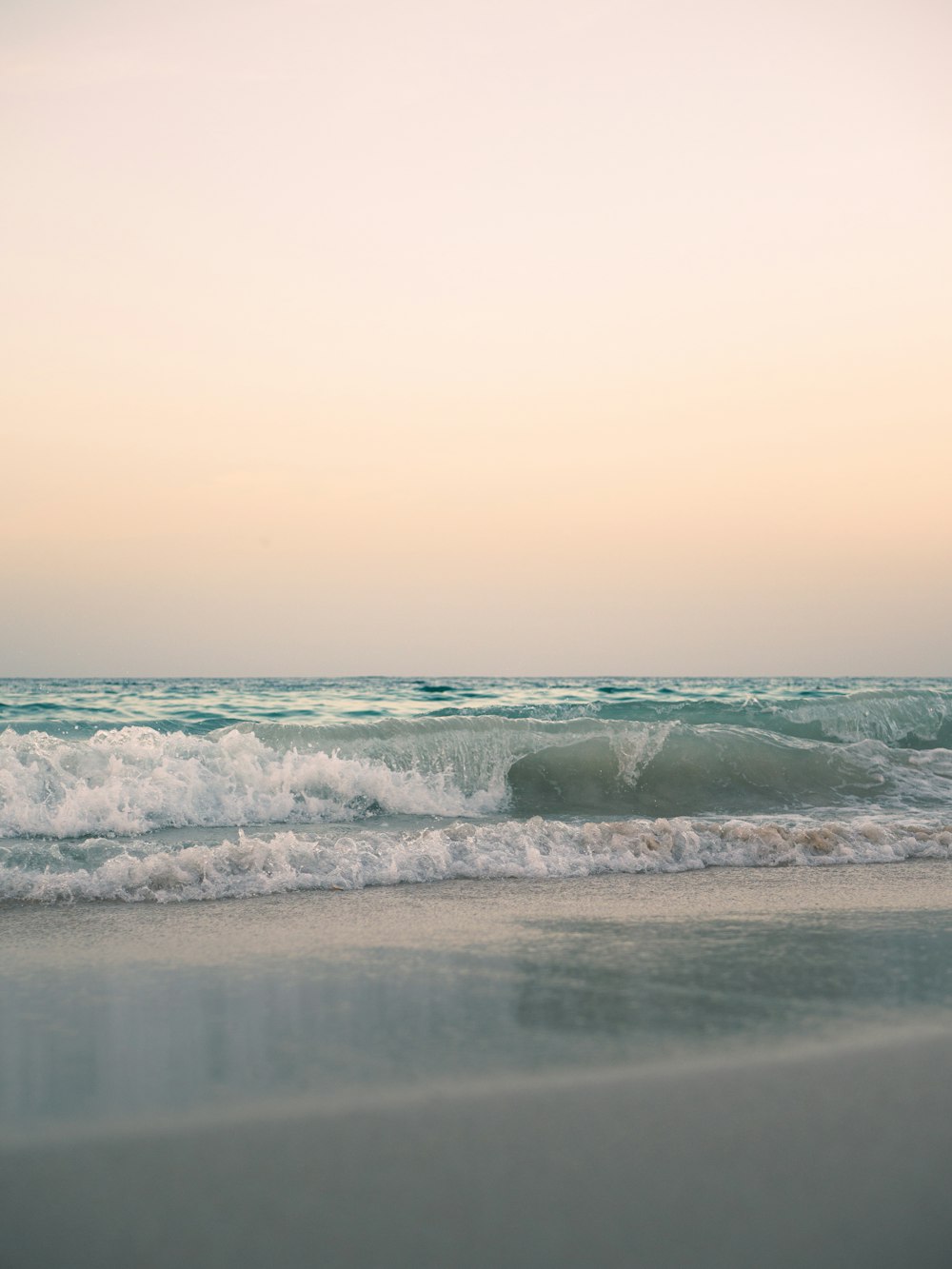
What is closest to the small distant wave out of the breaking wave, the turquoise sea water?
the turquoise sea water

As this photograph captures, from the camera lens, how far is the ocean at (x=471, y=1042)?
2.20 m

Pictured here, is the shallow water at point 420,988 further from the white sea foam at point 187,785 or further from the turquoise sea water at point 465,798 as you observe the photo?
the white sea foam at point 187,785

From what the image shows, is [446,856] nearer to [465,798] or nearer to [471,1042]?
[471,1042]

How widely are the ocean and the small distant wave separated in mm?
24

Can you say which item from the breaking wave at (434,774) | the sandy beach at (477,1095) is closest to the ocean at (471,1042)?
the sandy beach at (477,1095)

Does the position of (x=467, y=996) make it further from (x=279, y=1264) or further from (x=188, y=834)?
(x=188, y=834)

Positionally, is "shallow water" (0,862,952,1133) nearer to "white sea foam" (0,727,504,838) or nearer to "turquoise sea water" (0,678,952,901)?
"turquoise sea water" (0,678,952,901)

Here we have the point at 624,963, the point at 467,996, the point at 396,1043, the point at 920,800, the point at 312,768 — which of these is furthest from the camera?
the point at 920,800

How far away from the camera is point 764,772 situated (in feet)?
36.6

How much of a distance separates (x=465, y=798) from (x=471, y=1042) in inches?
267

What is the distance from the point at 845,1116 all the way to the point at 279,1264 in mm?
1599

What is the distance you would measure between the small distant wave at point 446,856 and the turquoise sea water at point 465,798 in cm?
1

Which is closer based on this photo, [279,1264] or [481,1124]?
[279,1264]

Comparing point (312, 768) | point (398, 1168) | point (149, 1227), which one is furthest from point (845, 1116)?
point (312, 768)
